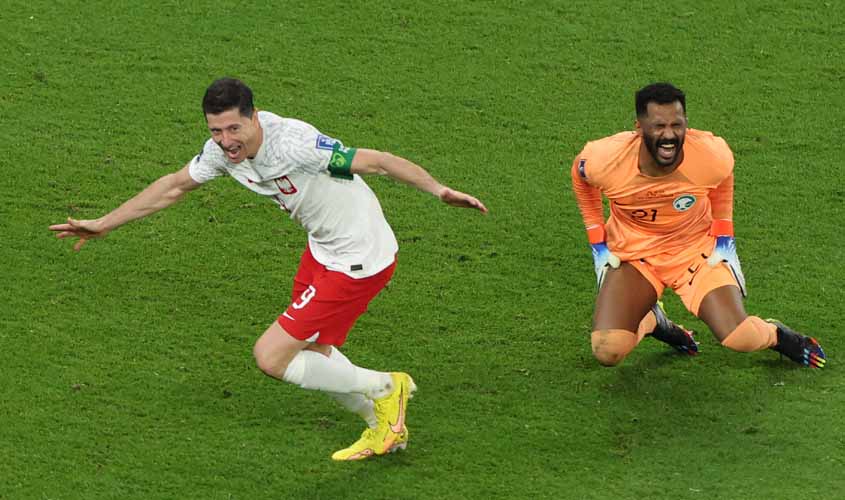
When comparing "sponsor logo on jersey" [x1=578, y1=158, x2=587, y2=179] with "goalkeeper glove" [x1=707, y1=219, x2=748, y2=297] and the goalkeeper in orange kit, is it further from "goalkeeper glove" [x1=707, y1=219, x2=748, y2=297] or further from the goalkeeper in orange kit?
"goalkeeper glove" [x1=707, y1=219, x2=748, y2=297]

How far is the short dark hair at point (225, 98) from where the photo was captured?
17.6 feet

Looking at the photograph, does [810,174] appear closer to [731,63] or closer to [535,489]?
[731,63]

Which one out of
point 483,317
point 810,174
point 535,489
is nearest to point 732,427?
point 535,489

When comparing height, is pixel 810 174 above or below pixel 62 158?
above

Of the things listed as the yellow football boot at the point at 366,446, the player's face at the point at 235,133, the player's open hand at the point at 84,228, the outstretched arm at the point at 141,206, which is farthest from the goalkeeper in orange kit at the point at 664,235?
the player's open hand at the point at 84,228

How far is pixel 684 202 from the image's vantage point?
250 inches

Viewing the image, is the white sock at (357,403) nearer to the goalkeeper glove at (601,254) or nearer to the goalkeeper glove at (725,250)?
the goalkeeper glove at (601,254)

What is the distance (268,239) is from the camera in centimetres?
753

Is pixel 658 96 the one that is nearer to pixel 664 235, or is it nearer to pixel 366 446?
pixel 664 235

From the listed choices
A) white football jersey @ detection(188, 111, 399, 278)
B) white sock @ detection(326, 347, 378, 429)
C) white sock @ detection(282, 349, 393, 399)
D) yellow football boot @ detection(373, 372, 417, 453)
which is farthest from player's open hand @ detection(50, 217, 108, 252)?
yellow football boot @ detection(373, 372, 417, 453)

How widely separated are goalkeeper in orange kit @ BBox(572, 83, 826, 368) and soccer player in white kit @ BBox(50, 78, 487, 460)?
1.13 metres

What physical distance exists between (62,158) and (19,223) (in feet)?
2.22

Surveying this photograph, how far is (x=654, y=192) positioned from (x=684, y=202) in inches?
5.9

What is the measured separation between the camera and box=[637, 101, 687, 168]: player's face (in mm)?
6094
